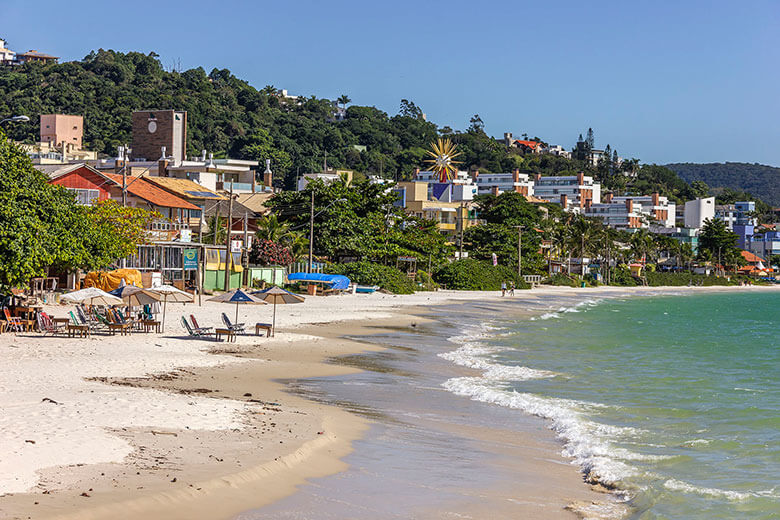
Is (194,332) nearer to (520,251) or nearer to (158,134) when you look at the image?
(520,251)

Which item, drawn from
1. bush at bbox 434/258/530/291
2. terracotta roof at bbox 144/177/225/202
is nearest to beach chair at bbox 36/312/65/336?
terracotta roof at bbox 144/177/225/202

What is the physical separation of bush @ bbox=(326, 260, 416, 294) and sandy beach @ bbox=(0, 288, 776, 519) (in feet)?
124

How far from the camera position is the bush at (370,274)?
212 ft

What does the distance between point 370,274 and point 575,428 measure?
4795cm

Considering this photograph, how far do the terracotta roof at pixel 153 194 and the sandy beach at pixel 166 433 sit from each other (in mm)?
33592

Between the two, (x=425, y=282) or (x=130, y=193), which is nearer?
(x=130, y=193)

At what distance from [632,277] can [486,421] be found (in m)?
120

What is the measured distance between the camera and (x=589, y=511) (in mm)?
11688

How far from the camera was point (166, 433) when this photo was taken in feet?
43.2

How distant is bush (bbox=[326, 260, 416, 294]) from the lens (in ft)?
212

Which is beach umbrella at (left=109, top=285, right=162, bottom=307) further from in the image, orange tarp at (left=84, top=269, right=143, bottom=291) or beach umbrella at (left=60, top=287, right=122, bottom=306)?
orange tarp at (left=84, top=269, right=143, bottom=291)

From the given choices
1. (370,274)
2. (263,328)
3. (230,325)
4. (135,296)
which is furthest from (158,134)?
(230,325)

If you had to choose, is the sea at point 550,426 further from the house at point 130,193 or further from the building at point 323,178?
the building at point 323,178

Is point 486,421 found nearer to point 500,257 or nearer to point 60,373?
point 60,373
